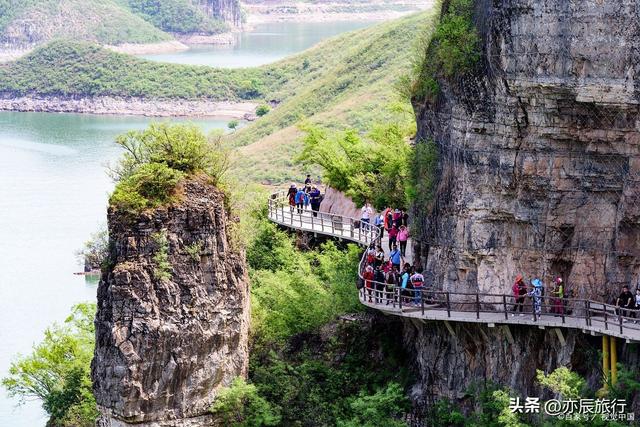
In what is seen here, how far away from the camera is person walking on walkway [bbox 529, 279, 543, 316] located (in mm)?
41438

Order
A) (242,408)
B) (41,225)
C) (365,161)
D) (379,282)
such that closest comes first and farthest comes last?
1. (379,282)
2. (242,408)
3. (365,161)
4. (41,225)

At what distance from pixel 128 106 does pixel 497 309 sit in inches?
5973

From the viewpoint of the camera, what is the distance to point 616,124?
1613 inches

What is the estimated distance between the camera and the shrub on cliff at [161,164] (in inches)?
1839

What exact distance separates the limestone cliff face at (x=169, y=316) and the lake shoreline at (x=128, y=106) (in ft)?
456

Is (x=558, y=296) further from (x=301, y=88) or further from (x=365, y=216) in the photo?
(x=301, y=88)

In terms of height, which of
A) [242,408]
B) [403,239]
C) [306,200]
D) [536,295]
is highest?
[536,295]

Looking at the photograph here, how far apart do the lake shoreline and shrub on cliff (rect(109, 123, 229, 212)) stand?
137154 millimetres

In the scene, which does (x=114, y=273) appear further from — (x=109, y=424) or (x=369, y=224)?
(x=369, y=224)

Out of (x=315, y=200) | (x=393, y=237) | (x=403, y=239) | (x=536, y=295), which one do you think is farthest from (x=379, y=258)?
Answer: (x=315, y=200)

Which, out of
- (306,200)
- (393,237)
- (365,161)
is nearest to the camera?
(393,237)

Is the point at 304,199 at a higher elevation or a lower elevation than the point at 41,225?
higher

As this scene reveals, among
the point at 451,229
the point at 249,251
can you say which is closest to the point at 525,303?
the point at 451,229

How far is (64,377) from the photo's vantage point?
55656 mm
